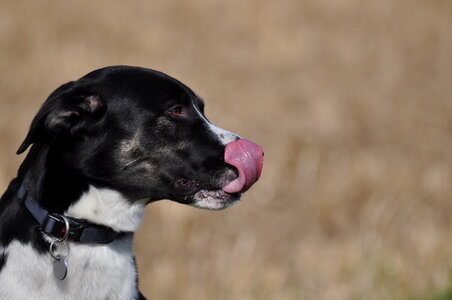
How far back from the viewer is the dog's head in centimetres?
426

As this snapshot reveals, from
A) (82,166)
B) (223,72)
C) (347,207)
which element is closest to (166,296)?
(347,207)

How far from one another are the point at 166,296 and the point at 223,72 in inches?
177

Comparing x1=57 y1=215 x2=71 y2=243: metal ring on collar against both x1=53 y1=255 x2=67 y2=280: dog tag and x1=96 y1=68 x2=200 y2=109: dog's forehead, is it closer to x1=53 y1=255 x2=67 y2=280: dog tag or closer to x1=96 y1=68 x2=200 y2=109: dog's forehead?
x1=53 y1=255 x2=67 y2=280: dog tag

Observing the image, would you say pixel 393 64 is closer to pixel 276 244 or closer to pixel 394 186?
pixel 394 186

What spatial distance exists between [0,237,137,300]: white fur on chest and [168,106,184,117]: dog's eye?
0.71 meters

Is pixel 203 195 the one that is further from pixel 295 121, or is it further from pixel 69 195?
pixel 295 121

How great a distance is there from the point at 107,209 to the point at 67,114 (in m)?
0.53

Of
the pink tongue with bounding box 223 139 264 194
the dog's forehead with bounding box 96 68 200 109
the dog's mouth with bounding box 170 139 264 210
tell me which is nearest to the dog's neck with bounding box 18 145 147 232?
the dog's mouth with bounding box 170 139 264 210

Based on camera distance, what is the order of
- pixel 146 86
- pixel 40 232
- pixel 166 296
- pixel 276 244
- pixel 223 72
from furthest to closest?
pixel 223 72 → pixel 276 244 → pixel 166 296 → pixel 146 86 → pixel 40 232

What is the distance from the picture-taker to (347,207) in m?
8.77

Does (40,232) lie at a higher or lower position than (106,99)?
lower

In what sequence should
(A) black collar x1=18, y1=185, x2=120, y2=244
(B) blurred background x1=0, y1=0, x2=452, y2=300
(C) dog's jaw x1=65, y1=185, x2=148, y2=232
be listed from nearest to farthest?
(A) black collar x1=18, y1=185, x2=120, y2=244, (C) dog's jaw x1=65, y1=185, x2=148, y2=232, (B) blurred background x1=0, y1=0, x2=452, y2=300

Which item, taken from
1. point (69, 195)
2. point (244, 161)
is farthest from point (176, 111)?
point (69, 195)

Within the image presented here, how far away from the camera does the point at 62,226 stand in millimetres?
4121
